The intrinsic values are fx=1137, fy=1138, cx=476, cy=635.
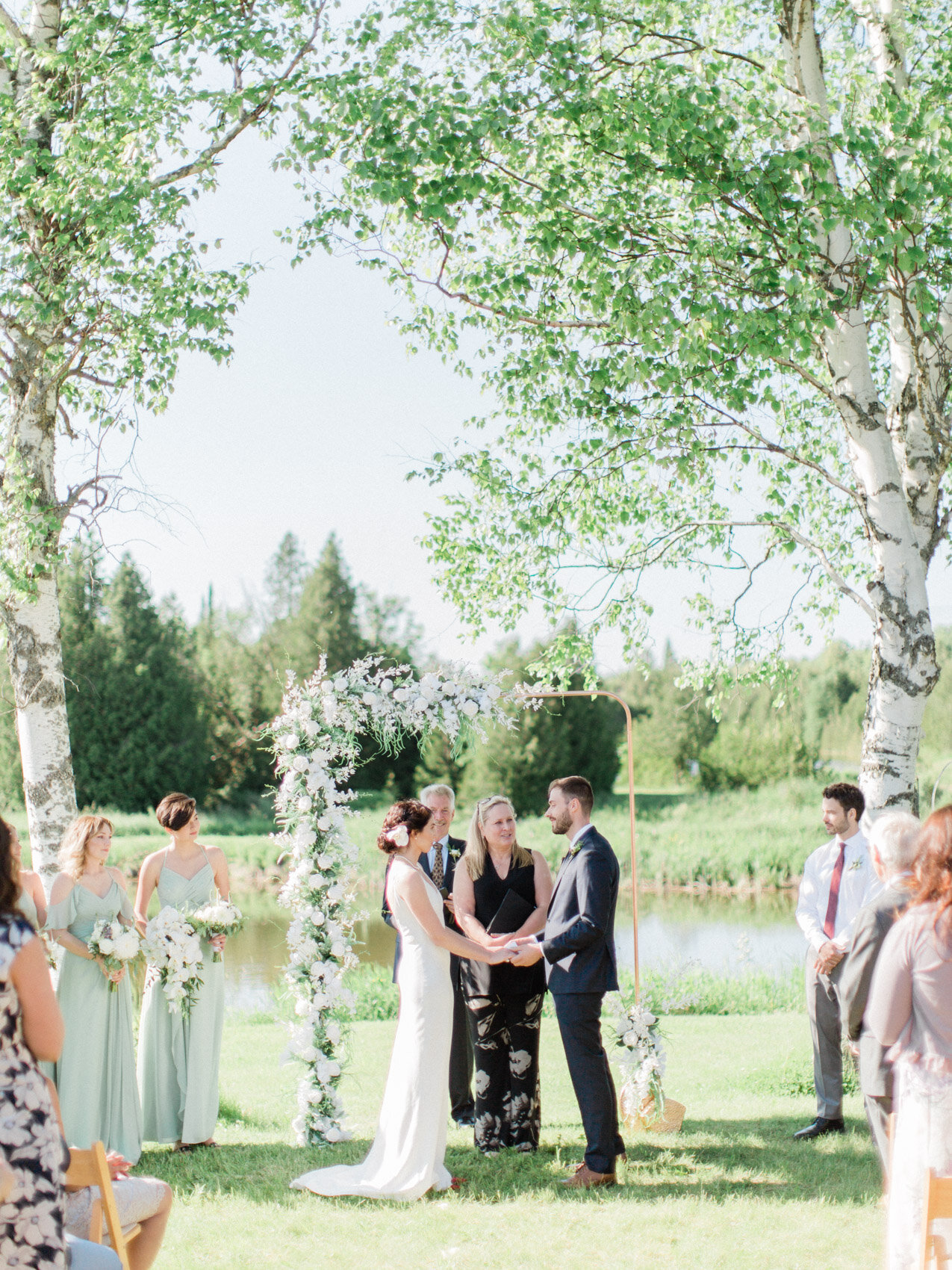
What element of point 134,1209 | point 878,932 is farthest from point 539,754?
point 134,1209

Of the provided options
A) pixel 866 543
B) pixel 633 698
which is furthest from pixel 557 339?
pixel 633 698

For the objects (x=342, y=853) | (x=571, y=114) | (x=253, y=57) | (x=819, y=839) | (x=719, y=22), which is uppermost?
(x=719, y=22)

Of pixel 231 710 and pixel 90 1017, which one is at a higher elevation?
pixel 231 710

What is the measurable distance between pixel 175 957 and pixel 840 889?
3843 mm

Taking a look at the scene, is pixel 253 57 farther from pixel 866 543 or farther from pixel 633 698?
pixel 633 698

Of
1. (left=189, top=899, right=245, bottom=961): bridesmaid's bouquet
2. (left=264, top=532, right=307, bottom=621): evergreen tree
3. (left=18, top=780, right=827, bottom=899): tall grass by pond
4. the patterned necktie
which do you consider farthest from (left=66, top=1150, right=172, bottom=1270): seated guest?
(left=264, top=532, right=307, bottom=621): evergreen tree

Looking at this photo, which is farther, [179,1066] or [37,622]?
[37,622]

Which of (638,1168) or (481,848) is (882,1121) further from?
(481,848)

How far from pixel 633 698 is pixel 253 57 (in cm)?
4968

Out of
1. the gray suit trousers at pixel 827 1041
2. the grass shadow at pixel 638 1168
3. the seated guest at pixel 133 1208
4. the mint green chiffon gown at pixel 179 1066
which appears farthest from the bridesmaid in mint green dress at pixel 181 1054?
the gray suit trousers at pixel 827 1041

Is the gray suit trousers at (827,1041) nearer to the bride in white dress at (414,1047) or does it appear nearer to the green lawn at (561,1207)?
the green lawn at (561,1207)

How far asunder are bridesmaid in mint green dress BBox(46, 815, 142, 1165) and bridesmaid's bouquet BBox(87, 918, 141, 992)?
5cm

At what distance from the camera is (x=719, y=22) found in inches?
384

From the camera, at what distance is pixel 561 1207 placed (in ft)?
17.6
